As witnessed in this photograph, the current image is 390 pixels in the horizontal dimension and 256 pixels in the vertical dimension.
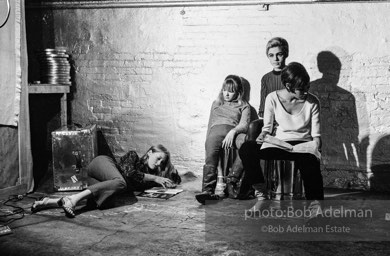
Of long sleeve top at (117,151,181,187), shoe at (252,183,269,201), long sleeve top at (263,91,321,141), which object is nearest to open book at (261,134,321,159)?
long sleeve top at (263,91,321,141)

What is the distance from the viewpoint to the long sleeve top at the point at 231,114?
5577mm

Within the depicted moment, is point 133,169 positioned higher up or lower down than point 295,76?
lower down

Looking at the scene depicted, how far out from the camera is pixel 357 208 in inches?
185

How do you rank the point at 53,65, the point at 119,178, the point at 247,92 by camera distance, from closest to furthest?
the point at 119,178
the point at 247,92
the point at 53,65

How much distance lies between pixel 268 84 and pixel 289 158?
5.08 ft

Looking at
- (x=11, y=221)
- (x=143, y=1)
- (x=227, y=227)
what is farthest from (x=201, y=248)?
(x=143, y=1)

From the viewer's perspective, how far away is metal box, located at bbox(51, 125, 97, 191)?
555 cm

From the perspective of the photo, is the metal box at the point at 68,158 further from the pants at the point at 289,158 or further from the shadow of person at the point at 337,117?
the shadow of person at the point at 337,117

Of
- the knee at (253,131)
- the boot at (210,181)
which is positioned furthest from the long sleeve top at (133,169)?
the knee at (253,131)

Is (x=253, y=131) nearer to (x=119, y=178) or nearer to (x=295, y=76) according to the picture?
(x=295, y=76)

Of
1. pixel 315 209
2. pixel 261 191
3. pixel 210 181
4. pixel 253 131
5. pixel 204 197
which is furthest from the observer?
pixel 253 131

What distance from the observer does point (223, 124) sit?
5.59 m

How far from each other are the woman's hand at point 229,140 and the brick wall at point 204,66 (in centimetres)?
93

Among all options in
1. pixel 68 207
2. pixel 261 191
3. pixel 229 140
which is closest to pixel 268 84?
pixel 229 140
